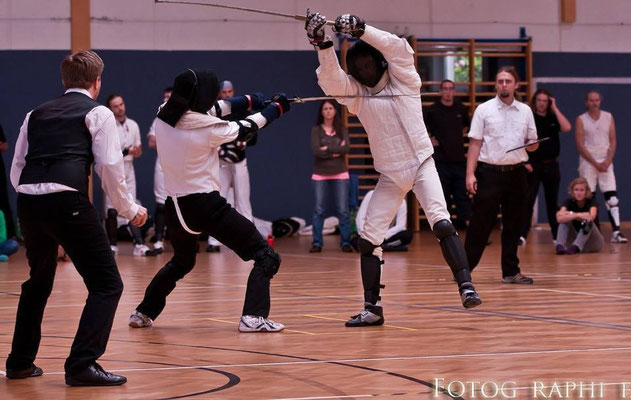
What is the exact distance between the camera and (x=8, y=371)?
4891 mm

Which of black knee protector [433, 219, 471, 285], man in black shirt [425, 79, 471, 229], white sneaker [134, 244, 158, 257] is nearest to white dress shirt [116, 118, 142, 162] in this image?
white sneaker [134, 244, 158, 257]

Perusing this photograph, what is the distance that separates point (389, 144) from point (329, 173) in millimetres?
6595

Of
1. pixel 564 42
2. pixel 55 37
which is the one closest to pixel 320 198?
pixel 55 37

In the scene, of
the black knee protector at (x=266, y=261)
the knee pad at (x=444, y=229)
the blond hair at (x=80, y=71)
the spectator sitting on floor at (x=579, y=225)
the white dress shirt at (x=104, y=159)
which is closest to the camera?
the white dress shirt at (x=104, y=159)

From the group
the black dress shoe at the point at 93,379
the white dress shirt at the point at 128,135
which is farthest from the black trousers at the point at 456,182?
the black dress shoe at the point at 93,379

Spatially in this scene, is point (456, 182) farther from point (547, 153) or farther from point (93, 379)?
point (93, 379)

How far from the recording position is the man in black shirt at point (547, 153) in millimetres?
13359

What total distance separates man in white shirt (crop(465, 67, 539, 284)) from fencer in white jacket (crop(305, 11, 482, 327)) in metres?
2.34

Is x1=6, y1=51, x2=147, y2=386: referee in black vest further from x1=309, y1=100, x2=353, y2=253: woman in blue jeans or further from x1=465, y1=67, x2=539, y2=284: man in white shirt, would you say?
x1=309, y1=100, x2=353, y2=253: woman in blue jeans

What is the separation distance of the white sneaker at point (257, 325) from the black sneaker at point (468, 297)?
1.03 metres

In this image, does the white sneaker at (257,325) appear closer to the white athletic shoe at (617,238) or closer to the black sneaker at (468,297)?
the black sneaker at (468,297)

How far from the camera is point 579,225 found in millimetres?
12414

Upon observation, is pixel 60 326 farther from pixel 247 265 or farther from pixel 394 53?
pixel 247 265

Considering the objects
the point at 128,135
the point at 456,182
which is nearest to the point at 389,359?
the point at 128,135
